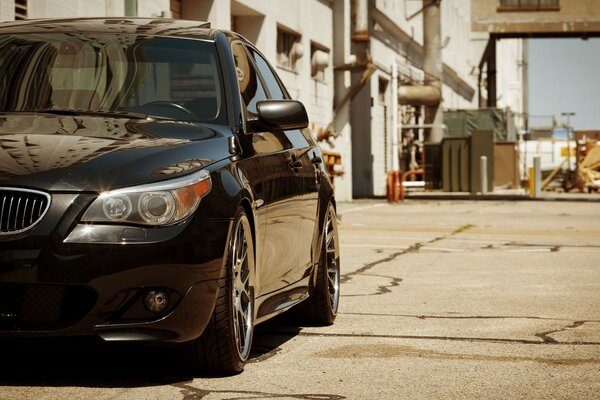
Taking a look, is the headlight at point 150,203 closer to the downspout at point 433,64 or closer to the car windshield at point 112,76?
the car windshield at point 112,76

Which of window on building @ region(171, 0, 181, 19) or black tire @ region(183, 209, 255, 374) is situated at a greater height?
window on building @ region(171, 0, 181, 19)

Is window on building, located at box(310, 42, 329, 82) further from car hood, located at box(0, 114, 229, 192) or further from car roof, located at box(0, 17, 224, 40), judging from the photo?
car hood, located at box(0, 114, 229, 192)

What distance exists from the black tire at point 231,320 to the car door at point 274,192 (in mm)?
301

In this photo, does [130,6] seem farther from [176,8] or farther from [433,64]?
[433,64]

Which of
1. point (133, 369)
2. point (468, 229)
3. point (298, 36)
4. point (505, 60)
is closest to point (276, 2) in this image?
point (298, 36)

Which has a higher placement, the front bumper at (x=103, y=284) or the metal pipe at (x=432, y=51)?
the metal pipe at (x=432, y=51)

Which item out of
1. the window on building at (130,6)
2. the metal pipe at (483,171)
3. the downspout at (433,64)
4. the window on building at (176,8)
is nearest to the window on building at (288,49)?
the window on building at (176,8)

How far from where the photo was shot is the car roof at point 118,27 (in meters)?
7.09

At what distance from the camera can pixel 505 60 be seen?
102 meters

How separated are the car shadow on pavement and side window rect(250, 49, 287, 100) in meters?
1.64

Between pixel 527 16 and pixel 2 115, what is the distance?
Result: 5157cm

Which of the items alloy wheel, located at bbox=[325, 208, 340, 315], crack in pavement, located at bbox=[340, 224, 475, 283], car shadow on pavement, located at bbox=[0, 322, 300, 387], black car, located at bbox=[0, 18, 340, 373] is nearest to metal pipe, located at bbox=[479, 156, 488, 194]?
crack in pavement, located at bbox=[340, 224, 475, 283]

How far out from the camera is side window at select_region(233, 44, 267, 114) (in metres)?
7.05

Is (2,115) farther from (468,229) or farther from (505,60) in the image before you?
(505,60)
